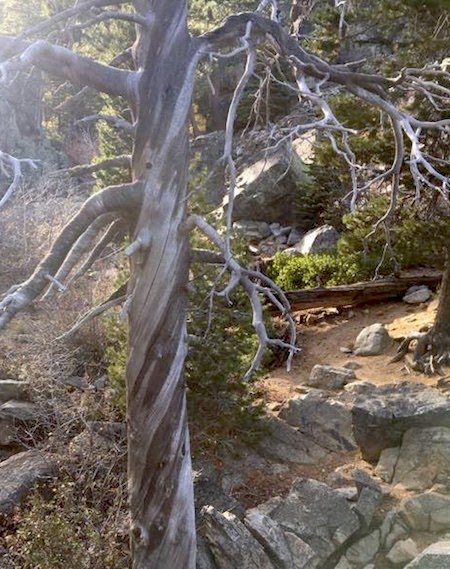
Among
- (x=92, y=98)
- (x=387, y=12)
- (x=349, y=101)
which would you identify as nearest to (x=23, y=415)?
(x=349, y=101)

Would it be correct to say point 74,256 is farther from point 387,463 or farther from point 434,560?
point 387,463

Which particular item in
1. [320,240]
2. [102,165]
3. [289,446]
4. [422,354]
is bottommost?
[289,446]

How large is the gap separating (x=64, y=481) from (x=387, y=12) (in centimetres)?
739

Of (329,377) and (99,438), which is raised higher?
(99,438)

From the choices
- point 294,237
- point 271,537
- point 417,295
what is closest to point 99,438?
point 271,537

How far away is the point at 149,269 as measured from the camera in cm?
479

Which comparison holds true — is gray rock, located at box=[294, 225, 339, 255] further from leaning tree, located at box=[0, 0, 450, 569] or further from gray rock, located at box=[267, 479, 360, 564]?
leaning tree, located at box=[0, 0, 450, 569]

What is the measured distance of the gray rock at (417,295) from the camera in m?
12.9

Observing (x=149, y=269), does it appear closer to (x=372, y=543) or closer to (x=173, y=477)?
(x=173, y=477)

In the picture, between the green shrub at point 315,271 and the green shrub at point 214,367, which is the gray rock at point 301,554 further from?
the green shrub at point 315,271

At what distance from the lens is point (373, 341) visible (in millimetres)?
11594

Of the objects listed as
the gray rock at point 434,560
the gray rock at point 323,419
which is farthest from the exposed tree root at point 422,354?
the gray rock at point 434,560

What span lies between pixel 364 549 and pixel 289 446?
2.12 m

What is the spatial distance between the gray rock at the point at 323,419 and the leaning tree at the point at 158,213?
4.02 metres
